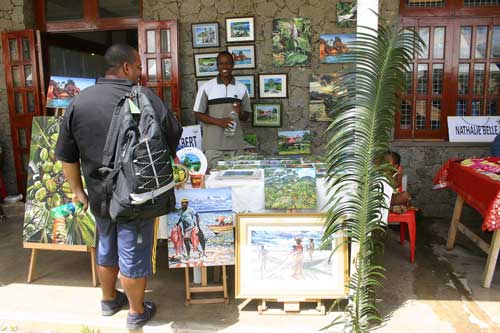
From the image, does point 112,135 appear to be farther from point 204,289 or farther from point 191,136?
point 191,136

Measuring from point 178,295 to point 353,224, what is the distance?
161 cm

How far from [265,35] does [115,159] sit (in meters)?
3.54

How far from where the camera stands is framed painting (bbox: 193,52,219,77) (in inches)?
227

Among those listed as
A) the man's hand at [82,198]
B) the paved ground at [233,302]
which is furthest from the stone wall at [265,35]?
the man's hand at [82,198]

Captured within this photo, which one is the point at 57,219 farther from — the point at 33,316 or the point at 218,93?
the point at 218,93

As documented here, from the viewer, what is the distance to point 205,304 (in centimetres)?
340

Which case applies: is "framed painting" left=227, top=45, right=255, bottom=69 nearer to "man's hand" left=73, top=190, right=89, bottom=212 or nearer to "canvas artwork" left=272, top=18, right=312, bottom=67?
"canvas artwork" left=272, top=18, right=312, bottom=67

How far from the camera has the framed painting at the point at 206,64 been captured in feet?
18.9

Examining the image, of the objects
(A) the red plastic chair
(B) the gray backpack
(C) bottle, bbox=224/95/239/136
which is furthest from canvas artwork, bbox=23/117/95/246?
(A) the red plastic chair

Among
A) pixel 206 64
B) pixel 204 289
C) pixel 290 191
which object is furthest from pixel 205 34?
pixel 204 289

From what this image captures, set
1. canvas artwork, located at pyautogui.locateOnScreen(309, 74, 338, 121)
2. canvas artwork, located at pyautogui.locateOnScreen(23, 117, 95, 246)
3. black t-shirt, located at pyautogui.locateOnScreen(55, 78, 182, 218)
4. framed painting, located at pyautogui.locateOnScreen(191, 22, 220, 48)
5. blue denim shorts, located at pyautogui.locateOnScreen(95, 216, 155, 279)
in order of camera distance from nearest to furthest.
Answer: black t-shirt, located at pyautogui.locateOnScreen(55, 78, 182, 218)
blue denim shorts, located at pyautogui.locateOnScreen(95, 216, 155, 279)
canvas artwork, located at pyautogui.locateOnScreen(23, 117, 95, 246)
canvas artwork, located at pyautogui.locateOnScreen(309, 74, 338, 121)
framed painting, located at pyautogui.locateOnScreen(191, 22, 220, 48)

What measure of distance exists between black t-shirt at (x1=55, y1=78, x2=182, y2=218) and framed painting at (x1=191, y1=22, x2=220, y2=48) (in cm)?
308

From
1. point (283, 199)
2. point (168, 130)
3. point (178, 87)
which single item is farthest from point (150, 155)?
point (178, 87)

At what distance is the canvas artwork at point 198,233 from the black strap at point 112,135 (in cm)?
73
